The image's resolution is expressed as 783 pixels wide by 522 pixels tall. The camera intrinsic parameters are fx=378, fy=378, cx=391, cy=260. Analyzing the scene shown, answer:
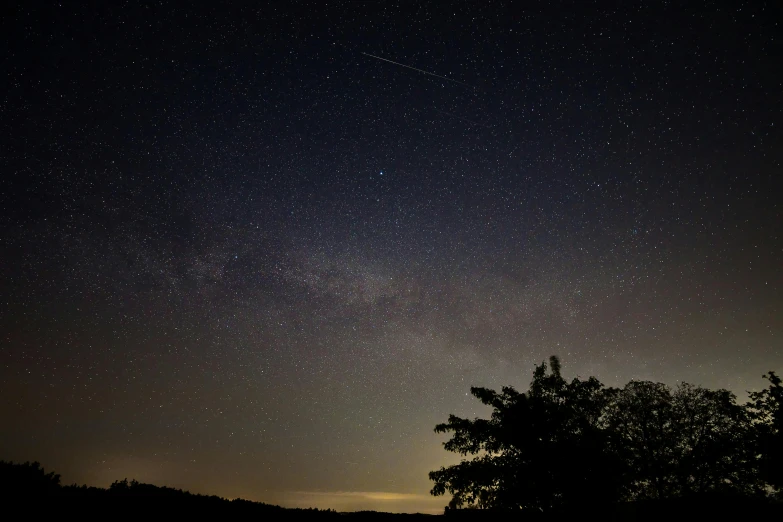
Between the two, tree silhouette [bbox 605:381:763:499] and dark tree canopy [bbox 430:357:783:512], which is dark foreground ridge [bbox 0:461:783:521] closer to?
dark tree canopy [bbox 430:357:783:512]

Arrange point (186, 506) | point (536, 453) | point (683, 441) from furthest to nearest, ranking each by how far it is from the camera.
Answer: point (683, 441), point (536, 453), point (186, 506)

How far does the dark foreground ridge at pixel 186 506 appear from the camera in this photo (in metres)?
5.54

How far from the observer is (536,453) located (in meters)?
15.3

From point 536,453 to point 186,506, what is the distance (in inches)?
524

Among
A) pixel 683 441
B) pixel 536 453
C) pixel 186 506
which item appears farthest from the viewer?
pixel 683 441

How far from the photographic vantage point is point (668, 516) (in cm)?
884

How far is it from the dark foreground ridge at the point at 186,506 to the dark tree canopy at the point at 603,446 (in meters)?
1.10

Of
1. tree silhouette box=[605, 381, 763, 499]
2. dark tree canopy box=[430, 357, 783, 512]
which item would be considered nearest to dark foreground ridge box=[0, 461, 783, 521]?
dark tree canopy box=[430, 357, 783, 512]

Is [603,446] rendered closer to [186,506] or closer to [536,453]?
[536,453]

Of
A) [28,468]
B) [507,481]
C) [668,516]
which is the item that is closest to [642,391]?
[507,481]

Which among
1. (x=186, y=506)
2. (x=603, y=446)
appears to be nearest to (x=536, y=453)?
(x=603, y=446)

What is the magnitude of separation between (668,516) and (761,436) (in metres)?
19.0

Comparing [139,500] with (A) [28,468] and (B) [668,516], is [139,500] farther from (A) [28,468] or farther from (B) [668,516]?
(B) [668,516]

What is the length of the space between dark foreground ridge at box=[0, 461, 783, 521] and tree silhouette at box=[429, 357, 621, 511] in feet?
14.8
